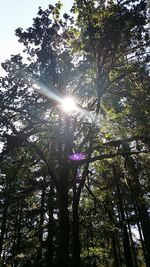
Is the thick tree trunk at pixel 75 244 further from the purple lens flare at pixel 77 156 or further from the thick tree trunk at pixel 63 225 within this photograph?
the purple lens flare at pixel 77 156

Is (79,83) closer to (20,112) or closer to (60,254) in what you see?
(20,112)

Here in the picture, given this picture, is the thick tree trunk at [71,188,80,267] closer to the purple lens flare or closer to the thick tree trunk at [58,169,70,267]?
the thick tree trunk at [58,169,70,267]

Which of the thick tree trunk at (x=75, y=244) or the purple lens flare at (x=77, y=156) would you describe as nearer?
the thick tree trunk at (x=75, y=244)

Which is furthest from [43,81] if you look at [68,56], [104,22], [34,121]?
[104,22]

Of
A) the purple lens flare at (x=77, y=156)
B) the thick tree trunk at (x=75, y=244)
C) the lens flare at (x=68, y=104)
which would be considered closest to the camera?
the thick tree trunk at (x=75, y=244)

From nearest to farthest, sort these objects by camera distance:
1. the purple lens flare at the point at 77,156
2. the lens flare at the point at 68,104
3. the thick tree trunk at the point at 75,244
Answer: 1. the thick tree trunk at the point at 75,244
2. the lens flare at the point at 68,104
3. the purple lens flare at the point at 77,156

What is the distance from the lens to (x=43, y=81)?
1203 cm

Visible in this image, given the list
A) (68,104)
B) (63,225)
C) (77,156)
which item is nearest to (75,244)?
(63,225)

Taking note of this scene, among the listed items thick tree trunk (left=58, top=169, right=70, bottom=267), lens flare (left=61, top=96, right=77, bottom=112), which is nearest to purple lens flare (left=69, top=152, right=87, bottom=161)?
thick tree trunk (left=58, top=169, right=70, bottom=267)

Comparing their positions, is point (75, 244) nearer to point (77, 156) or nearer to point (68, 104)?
point (77, 156)

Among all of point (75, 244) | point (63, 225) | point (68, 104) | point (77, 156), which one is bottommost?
point (75, 244)

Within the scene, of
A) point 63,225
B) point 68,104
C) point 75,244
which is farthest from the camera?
point 68,104

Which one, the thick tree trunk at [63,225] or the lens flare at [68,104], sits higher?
→ the lens flare at [68,104]

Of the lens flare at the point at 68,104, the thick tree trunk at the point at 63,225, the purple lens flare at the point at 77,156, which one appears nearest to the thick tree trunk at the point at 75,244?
the thick tree trunk at the point at 63,225
